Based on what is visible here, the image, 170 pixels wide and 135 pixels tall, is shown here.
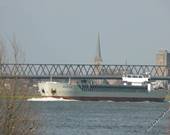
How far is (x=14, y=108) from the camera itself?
94.8 ft

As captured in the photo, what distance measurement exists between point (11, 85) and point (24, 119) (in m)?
→ 1.29

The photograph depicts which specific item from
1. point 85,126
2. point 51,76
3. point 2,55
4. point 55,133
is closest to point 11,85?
point 2,55

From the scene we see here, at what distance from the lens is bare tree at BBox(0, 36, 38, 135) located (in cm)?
2867

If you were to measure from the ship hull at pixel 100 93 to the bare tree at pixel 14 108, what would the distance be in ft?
463

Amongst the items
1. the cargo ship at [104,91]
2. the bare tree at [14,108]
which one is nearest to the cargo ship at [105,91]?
the cargo ship at [104,91]

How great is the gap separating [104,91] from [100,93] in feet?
3.18

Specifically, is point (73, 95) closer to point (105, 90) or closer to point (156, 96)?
point (105, 90)

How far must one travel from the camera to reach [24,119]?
1145 inches

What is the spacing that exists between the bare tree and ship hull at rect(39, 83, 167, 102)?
141m

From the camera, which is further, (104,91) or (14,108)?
(104,91)

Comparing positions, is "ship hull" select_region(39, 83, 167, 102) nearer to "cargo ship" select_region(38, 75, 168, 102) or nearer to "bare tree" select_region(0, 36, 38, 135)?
"cargo ship" select_region(38, 75, 168, 102)

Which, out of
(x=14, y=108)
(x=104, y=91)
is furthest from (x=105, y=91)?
(x=14, y=108)

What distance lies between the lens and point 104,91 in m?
172

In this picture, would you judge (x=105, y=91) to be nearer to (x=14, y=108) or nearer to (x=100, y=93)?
(x=100, y=93)
